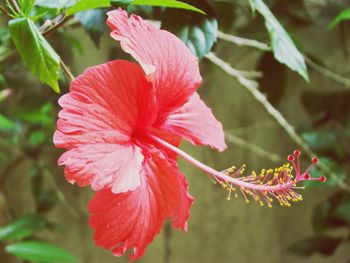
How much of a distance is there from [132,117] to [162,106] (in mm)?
65

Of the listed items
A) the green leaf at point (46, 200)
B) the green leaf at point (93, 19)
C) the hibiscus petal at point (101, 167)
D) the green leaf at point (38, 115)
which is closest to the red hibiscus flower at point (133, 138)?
the hibiscus petal at point (101, 167)

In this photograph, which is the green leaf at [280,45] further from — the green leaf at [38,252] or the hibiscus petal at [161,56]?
the green leaf at [38,252]

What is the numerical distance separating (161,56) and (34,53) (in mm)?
144

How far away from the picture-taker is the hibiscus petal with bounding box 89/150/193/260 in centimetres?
59

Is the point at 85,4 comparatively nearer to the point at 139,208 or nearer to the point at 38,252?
the point at 139,208

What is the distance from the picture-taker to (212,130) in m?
0.74

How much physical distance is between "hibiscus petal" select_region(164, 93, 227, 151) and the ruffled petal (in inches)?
3.5

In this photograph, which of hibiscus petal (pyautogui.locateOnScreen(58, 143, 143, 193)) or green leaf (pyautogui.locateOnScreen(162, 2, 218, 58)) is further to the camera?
green leaf (pyautogui.locateOnScreen(162, 2, 218, 58))

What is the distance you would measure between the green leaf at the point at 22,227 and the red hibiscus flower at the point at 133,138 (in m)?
0.74

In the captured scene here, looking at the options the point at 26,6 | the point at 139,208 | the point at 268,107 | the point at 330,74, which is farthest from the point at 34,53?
the point at 330,74

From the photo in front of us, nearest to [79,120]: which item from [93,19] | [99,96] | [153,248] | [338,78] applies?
[99,96]

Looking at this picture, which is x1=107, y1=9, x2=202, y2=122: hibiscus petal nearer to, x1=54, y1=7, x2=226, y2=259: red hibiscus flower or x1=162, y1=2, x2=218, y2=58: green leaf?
x1=54, y1=7, x2=226, y2=259: red hibiscus flower

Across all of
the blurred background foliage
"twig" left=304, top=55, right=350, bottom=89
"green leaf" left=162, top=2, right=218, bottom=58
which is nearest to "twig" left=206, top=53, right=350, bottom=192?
the blurred background foliage

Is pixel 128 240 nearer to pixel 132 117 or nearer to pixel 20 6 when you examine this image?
pixel 132 117
